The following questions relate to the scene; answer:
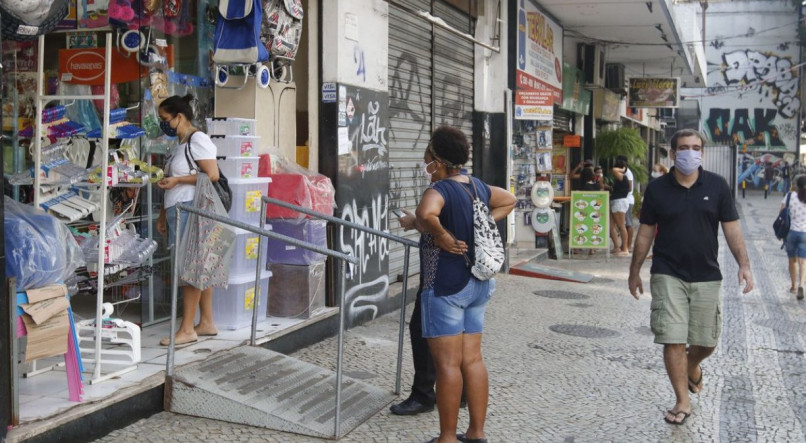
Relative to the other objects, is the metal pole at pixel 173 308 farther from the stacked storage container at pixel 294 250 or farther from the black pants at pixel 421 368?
the stacked storage container at pixel 294 250

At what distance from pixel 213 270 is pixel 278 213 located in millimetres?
1240

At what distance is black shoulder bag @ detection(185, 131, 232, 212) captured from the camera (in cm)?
588

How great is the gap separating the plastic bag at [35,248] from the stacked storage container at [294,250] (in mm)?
2389

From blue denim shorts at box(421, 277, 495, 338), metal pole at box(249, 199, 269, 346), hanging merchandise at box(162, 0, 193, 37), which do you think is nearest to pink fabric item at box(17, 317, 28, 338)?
metal pole at box(249, 199, 269, 346)

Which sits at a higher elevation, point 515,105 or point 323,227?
point 515,105

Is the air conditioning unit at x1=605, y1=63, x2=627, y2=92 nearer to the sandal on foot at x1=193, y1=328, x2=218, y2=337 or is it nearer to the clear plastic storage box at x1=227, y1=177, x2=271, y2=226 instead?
the clear plastic storage box at x1=227, y1=177, x2=271, y2=226

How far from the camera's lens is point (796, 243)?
34.9 ft

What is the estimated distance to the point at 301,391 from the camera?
207 inches

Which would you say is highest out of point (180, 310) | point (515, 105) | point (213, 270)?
point (515, 105)

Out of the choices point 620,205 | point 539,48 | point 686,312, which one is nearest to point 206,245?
point 686,312

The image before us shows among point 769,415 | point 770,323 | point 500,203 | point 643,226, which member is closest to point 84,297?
point 500,203

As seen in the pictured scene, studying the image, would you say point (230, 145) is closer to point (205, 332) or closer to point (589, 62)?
point (205, 332)

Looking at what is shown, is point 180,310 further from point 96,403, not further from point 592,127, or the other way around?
point 592,127

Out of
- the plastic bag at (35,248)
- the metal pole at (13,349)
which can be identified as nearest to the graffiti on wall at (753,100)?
the plastic bag at (35,248)
